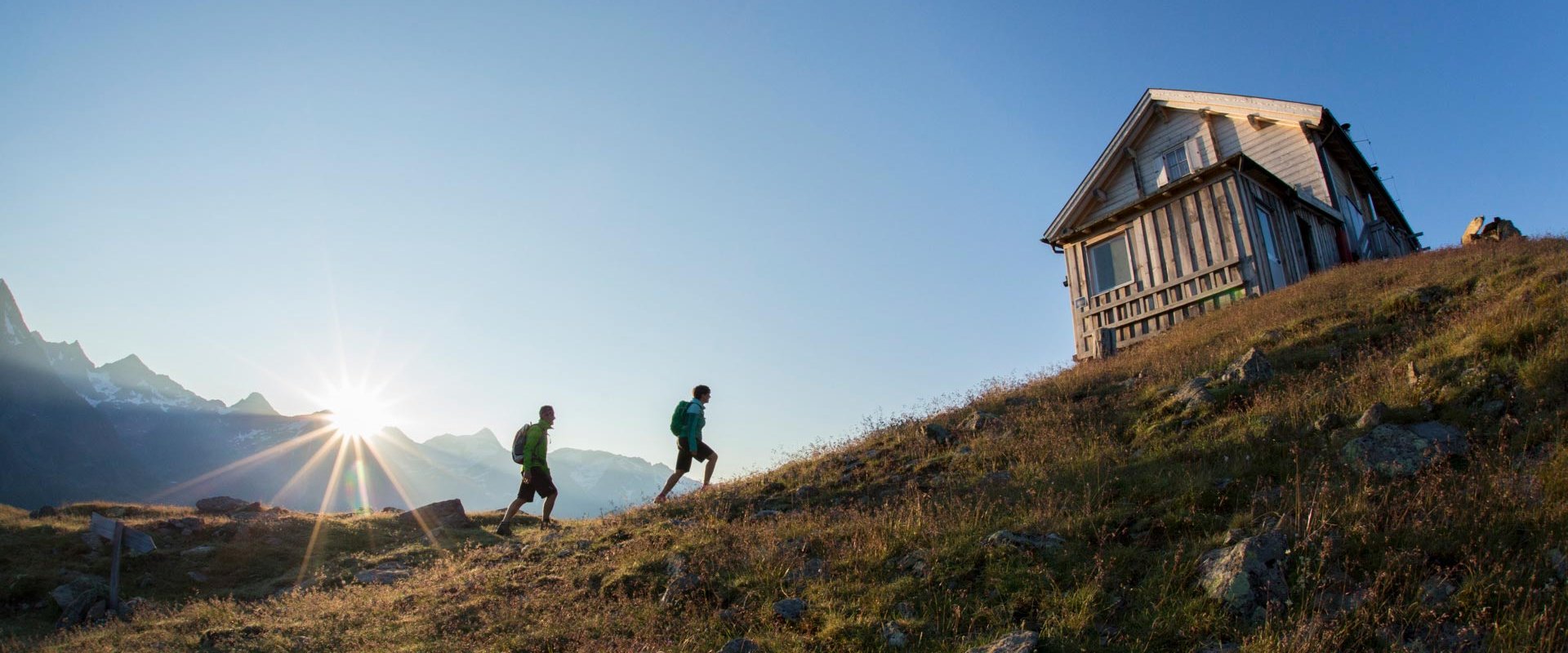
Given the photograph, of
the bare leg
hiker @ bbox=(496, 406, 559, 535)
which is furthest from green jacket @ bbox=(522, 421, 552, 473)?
the bare leg

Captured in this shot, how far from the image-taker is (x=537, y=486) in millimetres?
12445

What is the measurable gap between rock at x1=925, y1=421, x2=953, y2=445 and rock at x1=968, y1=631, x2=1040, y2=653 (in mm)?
6404

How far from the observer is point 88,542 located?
555 inches

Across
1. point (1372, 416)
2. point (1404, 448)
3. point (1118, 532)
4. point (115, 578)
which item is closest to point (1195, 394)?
point (1372, 416)

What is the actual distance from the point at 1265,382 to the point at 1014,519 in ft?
15.2

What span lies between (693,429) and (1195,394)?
7398 mm

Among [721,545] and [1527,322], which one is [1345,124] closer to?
[1527,322]

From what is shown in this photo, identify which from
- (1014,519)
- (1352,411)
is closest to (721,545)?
(1014,519)

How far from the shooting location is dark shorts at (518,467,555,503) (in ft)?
40.4

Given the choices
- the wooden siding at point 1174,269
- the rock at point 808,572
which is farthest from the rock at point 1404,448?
the wooden siding at point 1174,269

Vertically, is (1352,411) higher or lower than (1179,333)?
lower

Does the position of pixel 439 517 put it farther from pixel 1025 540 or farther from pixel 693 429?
pixel 1025 540

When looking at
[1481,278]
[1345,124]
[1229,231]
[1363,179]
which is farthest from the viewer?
[1363,179]

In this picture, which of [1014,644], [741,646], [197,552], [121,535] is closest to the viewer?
[1014,644]
